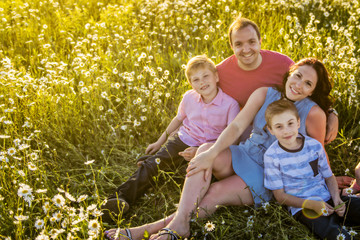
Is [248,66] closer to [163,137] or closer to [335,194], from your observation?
[163,137]

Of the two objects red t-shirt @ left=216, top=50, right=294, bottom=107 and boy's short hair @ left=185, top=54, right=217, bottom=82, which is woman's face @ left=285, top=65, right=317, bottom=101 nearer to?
red t-shirt @ left=216, top=50, right=294, bottom=107

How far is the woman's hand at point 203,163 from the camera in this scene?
2.72m

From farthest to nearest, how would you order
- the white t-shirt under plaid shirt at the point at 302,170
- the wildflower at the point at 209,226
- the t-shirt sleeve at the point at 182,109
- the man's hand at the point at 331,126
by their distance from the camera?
the t-shirt sleeve at the point at 182,109 → the man's hand at the point at 331,126 → the white t-shirt under plaid shirt at the point at 302,170 → the wildflower at the point at 209,226

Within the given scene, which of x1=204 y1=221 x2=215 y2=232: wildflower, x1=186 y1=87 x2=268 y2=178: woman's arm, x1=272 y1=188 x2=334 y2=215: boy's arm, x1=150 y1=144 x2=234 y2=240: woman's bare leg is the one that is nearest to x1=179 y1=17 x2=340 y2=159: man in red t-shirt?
x1=186 y1=87 x2=268 y2=178: woman's arm

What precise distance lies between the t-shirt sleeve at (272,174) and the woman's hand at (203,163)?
40cm

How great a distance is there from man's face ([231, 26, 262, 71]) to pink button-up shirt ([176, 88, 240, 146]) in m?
0.36

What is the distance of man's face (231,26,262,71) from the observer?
3.19 meters

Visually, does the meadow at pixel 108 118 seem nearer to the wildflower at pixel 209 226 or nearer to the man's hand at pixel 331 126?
the wildflower at pixel 209 226

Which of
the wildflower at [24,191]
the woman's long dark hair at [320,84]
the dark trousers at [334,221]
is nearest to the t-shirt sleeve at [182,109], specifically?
the woman's long dark hair at [320,84]

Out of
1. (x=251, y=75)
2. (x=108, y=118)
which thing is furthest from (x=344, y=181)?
(x=108, y=118)

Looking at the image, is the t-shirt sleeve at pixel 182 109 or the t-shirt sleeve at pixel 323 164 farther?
the t-shirt sleeve at pixel 182 109

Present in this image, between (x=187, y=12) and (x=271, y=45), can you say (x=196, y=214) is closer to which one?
(x=271, y=45)

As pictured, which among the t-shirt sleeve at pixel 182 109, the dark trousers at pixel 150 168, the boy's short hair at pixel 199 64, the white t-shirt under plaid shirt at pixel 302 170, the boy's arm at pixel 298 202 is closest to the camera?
the boy's arm at pixel 298 202

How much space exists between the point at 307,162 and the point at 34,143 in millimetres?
2573
